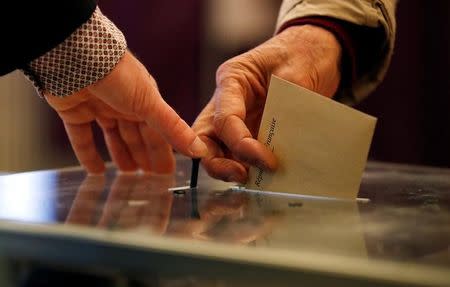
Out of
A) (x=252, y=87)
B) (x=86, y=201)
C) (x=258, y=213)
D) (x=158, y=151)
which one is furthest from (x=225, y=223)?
(x=158, y=151)

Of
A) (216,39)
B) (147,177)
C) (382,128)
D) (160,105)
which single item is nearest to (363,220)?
(160,105)

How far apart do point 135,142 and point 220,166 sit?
275 mm

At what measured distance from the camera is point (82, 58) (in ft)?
2.20

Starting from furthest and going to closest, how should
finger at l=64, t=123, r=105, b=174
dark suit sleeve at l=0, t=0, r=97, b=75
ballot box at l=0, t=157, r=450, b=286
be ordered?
finger at l=64, t=123, r=105, b=174 < dark suit sleeve at l=0, t=0, r=97, b=75 < ballot box at l=0, t=157, r=450, b=286

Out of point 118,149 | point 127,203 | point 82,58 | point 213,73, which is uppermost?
point 82,58

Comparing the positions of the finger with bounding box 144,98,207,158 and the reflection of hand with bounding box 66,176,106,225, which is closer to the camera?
the reflection of hand with bounding box 66,176,106,225

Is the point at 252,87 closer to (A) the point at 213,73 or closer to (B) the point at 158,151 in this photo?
(B) the point at 158,151

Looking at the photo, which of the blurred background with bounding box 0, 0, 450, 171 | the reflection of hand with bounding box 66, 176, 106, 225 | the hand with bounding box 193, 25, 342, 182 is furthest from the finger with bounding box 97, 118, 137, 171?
the blurred background with bounding box 0, 0, 450, 171

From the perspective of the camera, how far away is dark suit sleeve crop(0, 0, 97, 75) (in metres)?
0.61

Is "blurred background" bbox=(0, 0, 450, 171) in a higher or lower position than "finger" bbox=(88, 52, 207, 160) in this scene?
lower

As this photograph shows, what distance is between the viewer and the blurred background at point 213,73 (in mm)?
1923

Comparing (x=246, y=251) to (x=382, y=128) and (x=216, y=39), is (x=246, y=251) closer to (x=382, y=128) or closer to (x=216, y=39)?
(x=382, y=128)

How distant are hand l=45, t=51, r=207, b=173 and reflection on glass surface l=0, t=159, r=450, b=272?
75 mm

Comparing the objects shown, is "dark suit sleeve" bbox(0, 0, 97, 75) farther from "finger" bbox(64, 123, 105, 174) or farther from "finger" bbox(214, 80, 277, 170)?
"finger" bbox(64, 123, 105, 174)
